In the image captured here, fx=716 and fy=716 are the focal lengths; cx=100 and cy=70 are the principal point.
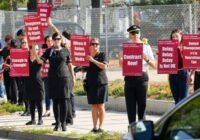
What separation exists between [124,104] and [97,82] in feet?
13.7

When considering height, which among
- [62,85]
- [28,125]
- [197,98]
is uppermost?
[197,98]

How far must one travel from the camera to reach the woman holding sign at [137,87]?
11773 mm

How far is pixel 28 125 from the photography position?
14.6 m

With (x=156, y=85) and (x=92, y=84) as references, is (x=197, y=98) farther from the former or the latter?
(x=156, y=85)

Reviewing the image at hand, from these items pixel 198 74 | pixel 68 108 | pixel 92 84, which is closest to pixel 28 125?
pixel 68 108

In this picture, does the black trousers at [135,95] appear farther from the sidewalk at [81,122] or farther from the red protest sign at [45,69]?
the red protest sign at [45,69]

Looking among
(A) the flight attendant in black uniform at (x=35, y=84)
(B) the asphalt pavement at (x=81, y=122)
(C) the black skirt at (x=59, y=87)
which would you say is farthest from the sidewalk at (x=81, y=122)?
(C) the black skirt at (x=59, y=87)

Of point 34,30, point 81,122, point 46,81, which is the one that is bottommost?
point 81,122

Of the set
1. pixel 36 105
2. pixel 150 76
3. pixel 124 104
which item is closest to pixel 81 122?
pixel 36 105

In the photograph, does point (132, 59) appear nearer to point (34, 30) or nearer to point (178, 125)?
point (34, 30)

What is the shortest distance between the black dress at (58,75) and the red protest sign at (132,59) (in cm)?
140

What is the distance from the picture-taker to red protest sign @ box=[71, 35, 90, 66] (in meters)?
13.5

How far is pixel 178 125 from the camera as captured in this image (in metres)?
5.44

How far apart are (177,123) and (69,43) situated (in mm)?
9176
